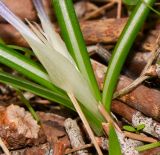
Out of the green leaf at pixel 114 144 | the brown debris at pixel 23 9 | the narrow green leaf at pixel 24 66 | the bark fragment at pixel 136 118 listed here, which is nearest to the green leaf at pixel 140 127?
the bark fragment at pixel 136 118

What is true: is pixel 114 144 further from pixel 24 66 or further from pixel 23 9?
pixel 23 9

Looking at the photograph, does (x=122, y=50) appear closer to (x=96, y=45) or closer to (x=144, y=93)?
(x=144, y=93)

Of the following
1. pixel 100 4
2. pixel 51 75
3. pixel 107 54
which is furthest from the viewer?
pixel 100 4

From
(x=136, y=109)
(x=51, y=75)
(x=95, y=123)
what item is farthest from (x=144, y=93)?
(x=51, y=75)

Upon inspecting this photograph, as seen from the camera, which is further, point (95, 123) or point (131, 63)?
point (131, 63)

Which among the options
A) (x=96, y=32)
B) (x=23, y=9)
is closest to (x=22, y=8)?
(x=23, y=9)

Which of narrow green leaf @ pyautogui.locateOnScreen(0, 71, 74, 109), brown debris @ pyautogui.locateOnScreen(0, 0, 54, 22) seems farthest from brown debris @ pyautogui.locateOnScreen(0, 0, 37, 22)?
narrow green leaf @ pyautogui.locateOnScreen(0, 71, 74, 109)

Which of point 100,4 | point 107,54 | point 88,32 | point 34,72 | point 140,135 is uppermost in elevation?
point 100,4
